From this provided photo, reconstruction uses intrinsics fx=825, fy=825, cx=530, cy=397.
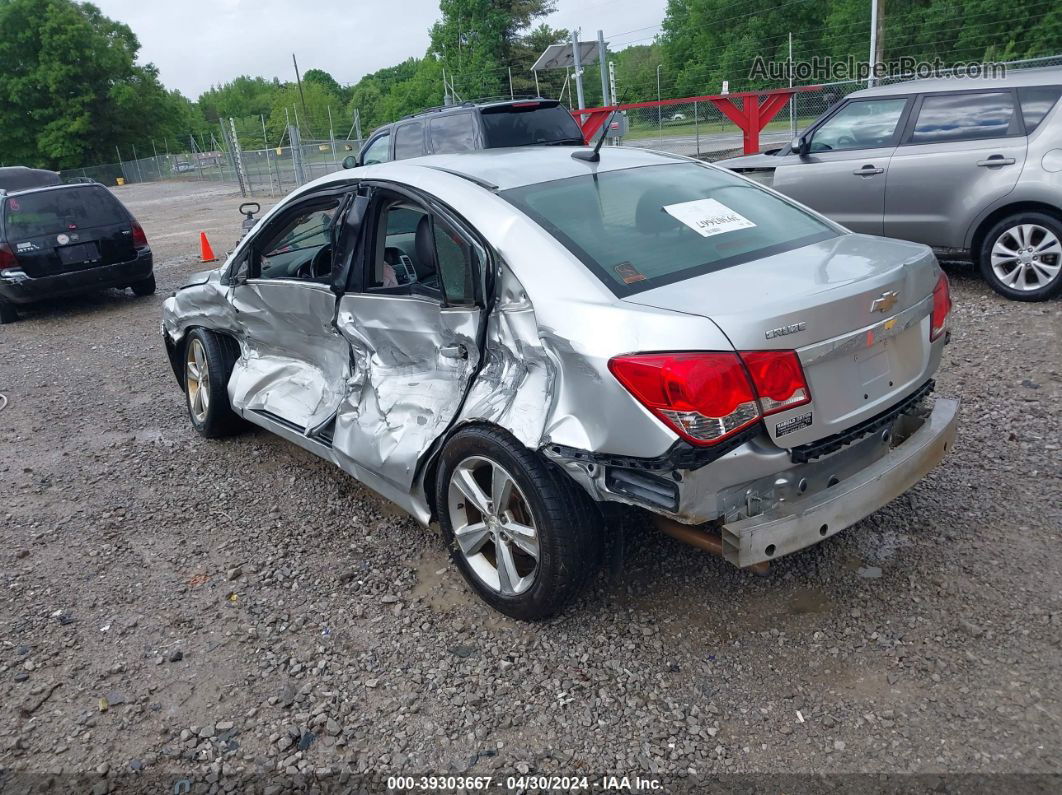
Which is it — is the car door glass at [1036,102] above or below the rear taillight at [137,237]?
above

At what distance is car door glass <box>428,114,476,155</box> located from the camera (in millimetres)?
9633

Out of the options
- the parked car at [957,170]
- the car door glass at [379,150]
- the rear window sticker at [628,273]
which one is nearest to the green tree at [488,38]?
the car door glass at [379,150]

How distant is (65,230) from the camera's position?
959cm

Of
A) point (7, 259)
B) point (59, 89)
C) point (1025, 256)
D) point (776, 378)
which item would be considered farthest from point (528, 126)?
point (59, 89)

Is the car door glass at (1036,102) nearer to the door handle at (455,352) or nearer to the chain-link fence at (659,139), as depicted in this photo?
the door handle at (455,352)

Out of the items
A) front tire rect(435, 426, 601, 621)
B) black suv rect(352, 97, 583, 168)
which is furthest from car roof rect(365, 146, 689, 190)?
black suv rect(352, 97, 583, 168)

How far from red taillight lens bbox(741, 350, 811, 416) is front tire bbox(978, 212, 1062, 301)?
476 cm

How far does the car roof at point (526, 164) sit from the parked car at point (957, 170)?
12.1 ft

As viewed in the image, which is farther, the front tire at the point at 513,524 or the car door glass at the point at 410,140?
the car door glass at the point at 410,140

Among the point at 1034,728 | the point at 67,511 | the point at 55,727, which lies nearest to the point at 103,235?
the point at 67,511

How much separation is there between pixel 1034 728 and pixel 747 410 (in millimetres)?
1234

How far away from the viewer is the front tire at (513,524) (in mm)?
2785

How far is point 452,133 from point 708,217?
7157 mm

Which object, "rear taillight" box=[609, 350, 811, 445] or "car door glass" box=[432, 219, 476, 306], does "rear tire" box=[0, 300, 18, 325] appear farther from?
"rear taillight" box=[609, 350, 811, 445]
